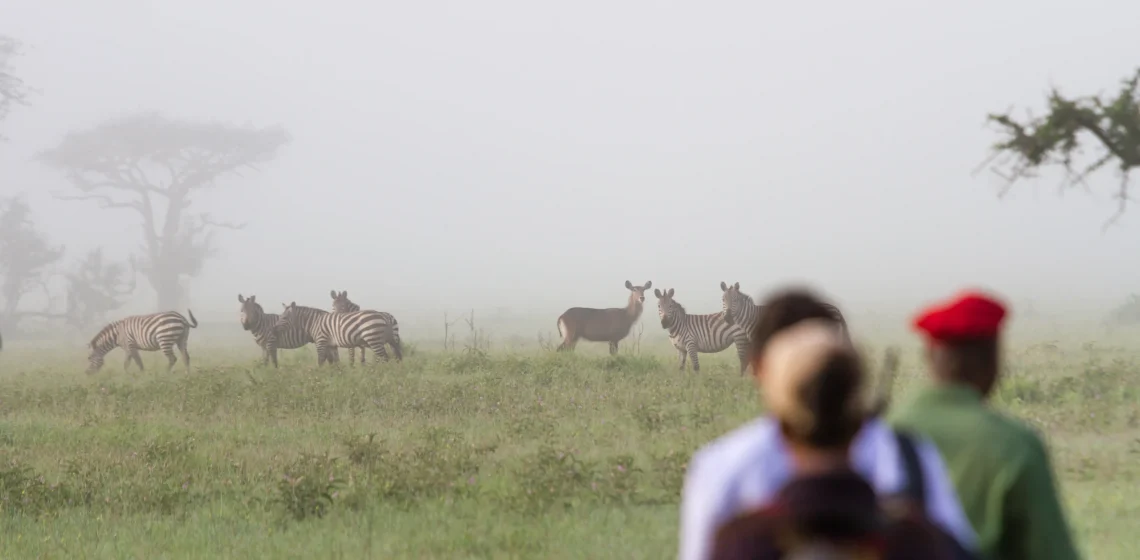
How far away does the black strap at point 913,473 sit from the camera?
2.26m

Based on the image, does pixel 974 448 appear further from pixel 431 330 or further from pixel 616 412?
pixel 431 330

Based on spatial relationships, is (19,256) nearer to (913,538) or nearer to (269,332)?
(269,332)

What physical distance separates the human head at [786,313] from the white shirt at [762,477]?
0.19m

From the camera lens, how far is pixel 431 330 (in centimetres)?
4647

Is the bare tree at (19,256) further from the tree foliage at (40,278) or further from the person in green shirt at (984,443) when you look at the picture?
the person in green shirt at (984,443)

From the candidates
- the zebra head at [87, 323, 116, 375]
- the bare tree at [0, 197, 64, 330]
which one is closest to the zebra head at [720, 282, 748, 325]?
the zebra head at [87, 323, 116, 375]

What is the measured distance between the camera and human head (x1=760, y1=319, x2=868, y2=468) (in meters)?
1.92

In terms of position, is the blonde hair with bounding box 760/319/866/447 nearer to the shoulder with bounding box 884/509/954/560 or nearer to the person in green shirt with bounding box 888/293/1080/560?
the shoulder with bounding box 884/509/954/560

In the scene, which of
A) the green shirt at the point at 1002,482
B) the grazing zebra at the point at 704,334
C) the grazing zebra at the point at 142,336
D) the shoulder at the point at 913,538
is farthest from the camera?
the grazing zebra at the point at 142,336

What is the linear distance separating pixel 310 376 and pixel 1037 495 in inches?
685

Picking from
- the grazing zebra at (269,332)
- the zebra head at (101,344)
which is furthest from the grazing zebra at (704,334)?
the zebra head at (101,344)

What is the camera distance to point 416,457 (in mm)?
10711

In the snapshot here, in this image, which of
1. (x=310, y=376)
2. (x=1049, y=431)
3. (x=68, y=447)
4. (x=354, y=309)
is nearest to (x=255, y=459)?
(x=68, y=447)

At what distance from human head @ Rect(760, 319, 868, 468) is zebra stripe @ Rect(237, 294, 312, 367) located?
23.5m
